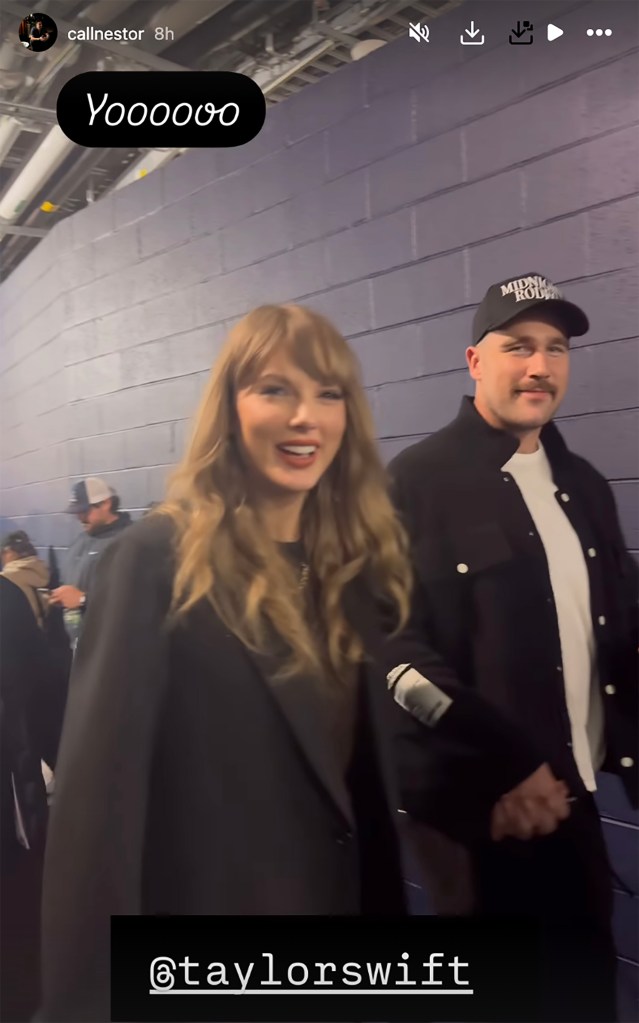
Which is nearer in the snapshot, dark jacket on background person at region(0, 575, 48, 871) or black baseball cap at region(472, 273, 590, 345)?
black baseball cap at region(472, 273, 590, 345)

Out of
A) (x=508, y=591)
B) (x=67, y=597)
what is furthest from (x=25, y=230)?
(x=508, y=591)

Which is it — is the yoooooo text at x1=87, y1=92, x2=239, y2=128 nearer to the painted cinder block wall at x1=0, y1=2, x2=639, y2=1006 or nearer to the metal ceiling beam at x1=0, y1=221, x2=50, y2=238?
the painted cinder block wall at x1=0, y1=2, x2=639, y2=1006

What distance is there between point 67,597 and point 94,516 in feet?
0.47

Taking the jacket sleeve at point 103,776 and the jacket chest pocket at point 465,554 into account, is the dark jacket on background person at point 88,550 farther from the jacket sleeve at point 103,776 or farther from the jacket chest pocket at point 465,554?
the jacket chest pocket at point 465,554

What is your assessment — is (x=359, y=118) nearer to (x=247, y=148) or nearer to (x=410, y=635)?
(x=247, y=148)

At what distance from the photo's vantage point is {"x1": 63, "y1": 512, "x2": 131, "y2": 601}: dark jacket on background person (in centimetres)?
111

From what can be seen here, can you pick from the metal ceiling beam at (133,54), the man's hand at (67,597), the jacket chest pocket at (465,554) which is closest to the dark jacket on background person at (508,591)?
the jacket chest pocket at (465,554)

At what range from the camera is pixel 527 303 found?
3.44 ft

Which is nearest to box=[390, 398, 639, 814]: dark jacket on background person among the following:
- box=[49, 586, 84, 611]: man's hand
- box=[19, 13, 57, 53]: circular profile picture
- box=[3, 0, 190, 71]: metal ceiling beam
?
box=[49, 586, 84, 611]: man's hand

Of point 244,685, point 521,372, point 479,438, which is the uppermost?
point 521,372

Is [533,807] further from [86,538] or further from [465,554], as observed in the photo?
[86,538]

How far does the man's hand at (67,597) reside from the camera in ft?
3.70

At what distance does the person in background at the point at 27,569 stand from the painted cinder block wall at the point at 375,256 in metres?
0.03

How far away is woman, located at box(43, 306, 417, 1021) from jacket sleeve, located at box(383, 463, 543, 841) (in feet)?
0.12
